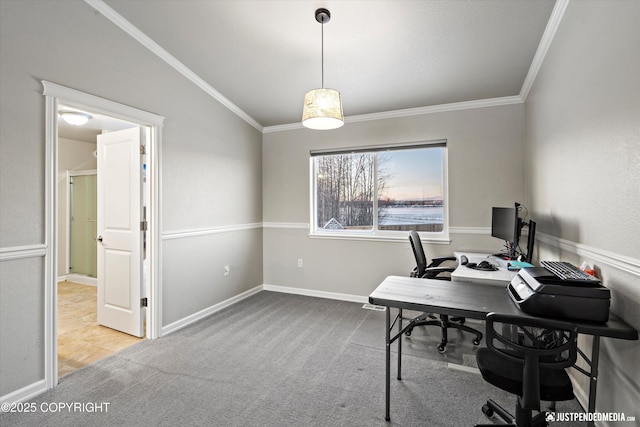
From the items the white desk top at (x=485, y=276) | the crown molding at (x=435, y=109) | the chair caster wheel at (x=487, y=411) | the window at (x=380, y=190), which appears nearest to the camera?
the chair caster wheel at (x=487, y=411)

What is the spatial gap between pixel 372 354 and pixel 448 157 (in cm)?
247

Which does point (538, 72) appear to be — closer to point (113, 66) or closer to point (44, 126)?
point (113, 66)

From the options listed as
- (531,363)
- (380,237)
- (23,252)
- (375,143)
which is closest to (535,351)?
(531,363)

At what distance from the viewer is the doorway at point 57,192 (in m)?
2.22

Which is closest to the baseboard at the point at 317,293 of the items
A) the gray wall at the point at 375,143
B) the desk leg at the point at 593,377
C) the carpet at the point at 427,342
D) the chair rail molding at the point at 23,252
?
the gray wall at the point at 375,143

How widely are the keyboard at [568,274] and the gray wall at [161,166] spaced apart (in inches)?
127

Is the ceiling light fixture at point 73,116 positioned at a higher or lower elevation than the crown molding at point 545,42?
lower

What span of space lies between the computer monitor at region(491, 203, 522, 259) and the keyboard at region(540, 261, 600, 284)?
41.4 inches

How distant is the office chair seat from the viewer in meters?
1.35

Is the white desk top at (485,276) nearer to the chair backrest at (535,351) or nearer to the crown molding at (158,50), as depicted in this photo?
the chair backrest at (535,351)

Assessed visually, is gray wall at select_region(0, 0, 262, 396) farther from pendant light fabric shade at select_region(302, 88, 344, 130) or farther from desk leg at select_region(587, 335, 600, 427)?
desk leg at select_region(587, 335, 600, 427)

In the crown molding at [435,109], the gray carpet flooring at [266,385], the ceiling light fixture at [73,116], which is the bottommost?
the gray carpet flooring at [266,385]

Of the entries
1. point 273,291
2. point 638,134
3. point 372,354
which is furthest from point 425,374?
point 273,291

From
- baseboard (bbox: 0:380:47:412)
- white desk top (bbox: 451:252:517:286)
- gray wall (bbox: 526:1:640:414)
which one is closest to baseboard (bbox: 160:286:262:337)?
baseboard (bbox: 0:380:47:412)
